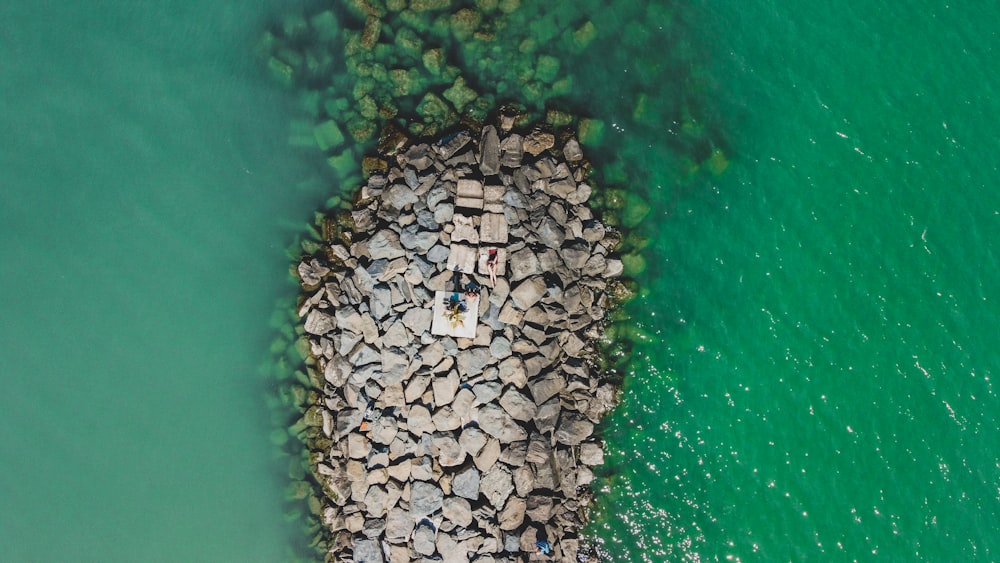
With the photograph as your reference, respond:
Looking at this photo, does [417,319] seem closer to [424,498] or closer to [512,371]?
[512,371]

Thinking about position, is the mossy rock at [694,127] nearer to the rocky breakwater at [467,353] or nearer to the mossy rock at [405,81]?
the rocky breakwater at [467,353]

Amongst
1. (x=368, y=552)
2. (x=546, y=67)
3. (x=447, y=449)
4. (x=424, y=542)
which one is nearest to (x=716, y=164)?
(x=546, y=67)

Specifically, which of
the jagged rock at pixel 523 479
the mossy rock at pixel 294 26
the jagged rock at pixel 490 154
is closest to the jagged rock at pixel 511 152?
the jagged rock at pixel 490 154

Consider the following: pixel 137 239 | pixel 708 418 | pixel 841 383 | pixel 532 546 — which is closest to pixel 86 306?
pixel 137 239

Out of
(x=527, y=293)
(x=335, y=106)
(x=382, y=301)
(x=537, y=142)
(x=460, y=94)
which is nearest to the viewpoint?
(x=527, y=293)

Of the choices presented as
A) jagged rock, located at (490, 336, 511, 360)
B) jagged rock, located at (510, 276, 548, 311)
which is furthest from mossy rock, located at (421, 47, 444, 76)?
jagged rock, located at (490, 336, 511, 360)

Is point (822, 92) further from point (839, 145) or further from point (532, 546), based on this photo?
point (532, 546)
